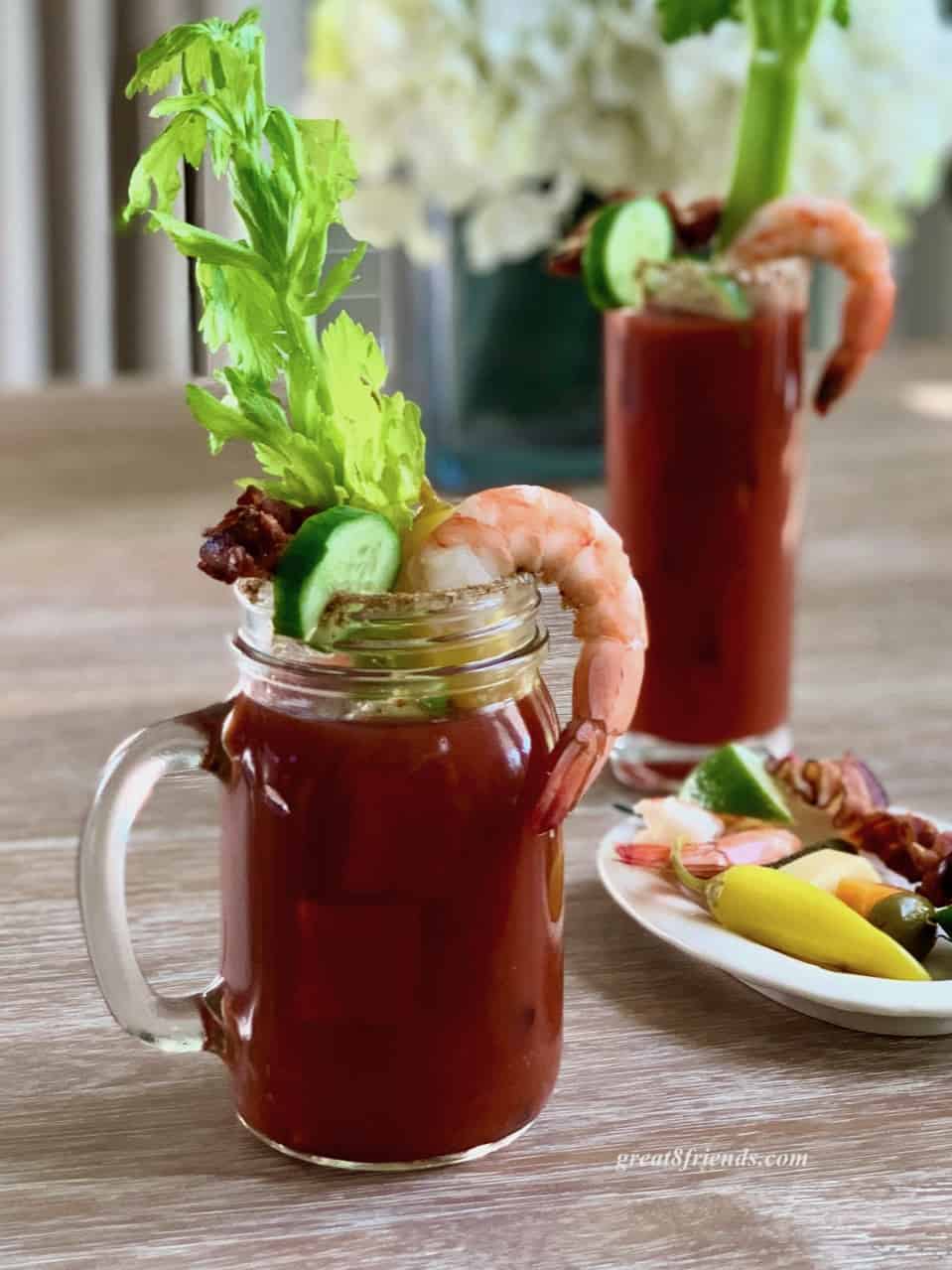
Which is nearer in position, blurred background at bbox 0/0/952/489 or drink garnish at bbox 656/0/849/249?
drink garnish at bbox 656/0/849/249

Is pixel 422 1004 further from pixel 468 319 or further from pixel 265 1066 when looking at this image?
pixel 468 319

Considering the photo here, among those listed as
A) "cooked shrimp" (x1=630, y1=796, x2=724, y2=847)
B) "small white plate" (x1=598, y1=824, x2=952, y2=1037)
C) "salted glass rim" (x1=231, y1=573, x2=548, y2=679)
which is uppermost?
"salted glass rim" (x1=231, y1=573, x2=548, y2=679)

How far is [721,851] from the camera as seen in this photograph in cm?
99

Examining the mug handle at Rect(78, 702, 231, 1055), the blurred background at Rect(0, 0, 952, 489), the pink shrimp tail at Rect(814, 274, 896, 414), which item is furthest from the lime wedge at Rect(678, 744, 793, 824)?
the blurred background at Rect(0, 0, 952, 489)

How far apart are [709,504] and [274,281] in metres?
0.55

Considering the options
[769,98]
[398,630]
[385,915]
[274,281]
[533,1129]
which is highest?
[769,98]

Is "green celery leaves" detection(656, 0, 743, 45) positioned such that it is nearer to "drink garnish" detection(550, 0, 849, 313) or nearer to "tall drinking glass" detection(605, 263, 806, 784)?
"drink garnish" detection(550, 0, 849, 313)

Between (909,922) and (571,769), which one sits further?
(909,922)

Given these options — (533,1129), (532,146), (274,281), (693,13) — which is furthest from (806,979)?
(532,146)

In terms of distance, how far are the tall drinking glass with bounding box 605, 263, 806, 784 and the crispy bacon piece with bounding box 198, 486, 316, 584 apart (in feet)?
1.73

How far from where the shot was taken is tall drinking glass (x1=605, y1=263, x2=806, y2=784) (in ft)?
3.93

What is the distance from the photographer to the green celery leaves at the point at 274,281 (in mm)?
713

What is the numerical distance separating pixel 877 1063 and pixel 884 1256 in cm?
16

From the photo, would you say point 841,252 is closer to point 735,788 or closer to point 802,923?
point 735,788
